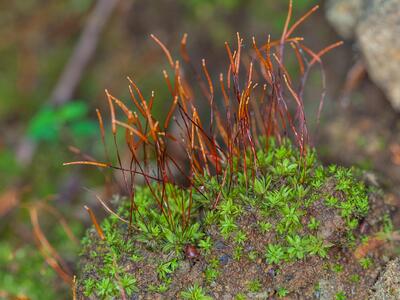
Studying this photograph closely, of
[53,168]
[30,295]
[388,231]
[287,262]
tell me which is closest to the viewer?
[287,262]

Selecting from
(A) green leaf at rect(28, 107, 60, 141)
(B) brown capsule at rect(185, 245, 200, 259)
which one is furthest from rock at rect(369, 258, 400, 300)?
(A) green leaf at rect(28, 107, 60, 141)

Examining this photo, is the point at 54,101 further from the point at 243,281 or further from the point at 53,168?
the point at 243,281

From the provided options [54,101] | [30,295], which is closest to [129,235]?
[30,295]

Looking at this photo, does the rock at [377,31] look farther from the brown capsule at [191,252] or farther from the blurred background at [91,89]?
the brown capsule at [191,252]

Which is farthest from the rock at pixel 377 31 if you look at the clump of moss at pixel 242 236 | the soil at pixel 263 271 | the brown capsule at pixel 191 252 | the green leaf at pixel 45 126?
the green leaf at pixel 45 126

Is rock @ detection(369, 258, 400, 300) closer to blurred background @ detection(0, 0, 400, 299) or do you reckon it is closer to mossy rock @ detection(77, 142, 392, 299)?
mossy rock @ detection(77, 142, 392, 299)

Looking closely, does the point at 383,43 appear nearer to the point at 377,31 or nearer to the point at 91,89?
the point at 377,31

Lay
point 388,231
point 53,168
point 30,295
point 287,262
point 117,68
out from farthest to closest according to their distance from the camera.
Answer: point 117,68, point 53,168, point 30,295, point 388,231, point 287,262
